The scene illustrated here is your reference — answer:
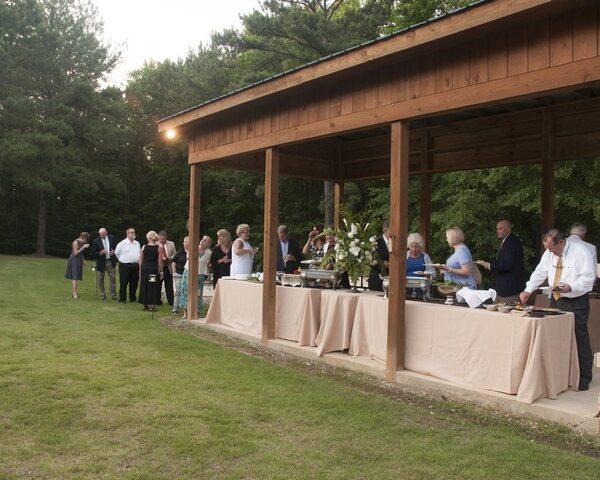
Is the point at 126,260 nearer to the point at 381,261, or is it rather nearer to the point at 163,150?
the point at 381,261

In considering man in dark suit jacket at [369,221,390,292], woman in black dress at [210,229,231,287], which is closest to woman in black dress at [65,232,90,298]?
woman in black dress at [210,229,231,287]

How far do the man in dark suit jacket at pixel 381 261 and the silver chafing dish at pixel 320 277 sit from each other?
19.0 inches

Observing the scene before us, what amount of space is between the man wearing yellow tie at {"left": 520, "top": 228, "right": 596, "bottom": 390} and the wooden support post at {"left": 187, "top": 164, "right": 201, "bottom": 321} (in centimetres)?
624

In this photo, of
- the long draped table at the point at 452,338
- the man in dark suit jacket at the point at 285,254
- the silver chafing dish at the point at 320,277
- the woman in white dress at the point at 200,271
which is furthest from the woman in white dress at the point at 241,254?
the silver chafing dish at the point at 320,277

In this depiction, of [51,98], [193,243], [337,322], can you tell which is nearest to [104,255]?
[193,243]

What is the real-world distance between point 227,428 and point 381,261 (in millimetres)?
3488

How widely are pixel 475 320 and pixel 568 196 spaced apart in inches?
484

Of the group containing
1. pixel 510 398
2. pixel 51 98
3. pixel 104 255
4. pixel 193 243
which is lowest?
pixel 510 398

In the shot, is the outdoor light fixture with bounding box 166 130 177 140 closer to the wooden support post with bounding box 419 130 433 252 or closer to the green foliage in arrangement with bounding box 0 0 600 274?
the wooden support post with bounding box 419 130 433 252

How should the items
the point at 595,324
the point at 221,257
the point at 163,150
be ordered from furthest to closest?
the point at 163,150 → the point at 221,257 → the point at 595,324

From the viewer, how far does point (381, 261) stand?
24.9 feet

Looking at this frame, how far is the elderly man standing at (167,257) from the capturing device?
40.9 feet

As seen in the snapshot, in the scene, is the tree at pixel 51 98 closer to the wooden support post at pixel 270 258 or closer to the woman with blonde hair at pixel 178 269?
the woman with blonde hair at pixel 178 269

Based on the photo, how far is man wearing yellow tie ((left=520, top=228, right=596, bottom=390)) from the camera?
5344 mm
